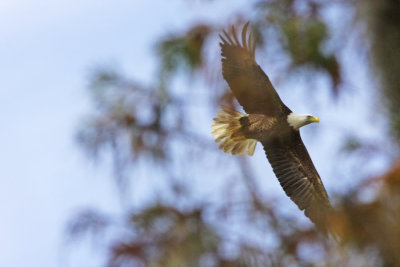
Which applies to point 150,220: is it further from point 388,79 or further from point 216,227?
point 388,79

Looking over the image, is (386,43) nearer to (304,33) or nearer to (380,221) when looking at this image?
(304,33)

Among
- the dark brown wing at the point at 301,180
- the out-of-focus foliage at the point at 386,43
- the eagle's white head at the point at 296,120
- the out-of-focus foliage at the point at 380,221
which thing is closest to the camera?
the eagle's white head at the point at 296,120

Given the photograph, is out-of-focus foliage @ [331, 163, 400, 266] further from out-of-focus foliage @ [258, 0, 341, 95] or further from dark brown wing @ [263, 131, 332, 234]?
out-of-focus foliage @ [258, 0, 341, 95]

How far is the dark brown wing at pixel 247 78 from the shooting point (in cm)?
310

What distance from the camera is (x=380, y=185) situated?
183 inches

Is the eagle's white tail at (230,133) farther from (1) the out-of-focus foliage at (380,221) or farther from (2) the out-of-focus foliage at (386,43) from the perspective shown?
(2) the out-of-focus foliage at (386,43)

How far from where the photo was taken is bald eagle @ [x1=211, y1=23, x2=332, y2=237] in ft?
10.1

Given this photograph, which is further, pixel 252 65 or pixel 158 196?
pixel 158 196

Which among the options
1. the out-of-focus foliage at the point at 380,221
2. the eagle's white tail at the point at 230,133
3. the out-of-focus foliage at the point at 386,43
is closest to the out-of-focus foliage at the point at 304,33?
the out-of-focus foliage at the point at 386,43

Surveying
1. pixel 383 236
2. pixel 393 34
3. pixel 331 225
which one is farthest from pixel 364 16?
pixel 331 225

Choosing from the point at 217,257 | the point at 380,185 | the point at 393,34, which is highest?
the point at 393,34

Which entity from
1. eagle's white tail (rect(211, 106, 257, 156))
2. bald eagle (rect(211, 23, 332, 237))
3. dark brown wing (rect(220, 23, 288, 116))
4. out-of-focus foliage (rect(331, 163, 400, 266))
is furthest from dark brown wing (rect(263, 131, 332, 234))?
out-of-focus foliage (rect(331, 163, 400, 266))

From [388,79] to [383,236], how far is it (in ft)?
7.11

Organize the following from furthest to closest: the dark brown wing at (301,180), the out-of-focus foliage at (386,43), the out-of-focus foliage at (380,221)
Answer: the out-of-focus foliage at (386,43) < the out-of-focus foliage at (380,221) < the dark brown wing at (301,180)
